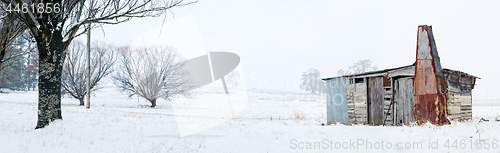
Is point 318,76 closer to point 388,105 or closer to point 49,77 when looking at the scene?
point 388,105

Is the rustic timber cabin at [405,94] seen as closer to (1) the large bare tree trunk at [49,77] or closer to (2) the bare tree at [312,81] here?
(1) the large bare tree trunk at [49,77]

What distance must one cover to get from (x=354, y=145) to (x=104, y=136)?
21.5ft

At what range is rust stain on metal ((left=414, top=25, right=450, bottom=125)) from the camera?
10383 millimetres

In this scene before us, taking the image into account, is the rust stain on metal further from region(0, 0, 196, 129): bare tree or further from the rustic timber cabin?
region(0, 0, 196, 129): bare tree

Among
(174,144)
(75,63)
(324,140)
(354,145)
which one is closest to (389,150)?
(354,145)

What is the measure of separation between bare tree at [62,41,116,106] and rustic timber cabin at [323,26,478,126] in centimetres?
2097

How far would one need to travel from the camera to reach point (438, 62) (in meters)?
10.9

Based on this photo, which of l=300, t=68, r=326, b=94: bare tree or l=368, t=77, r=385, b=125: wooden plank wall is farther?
l=300, t=68, r=326, b=94: bare tree

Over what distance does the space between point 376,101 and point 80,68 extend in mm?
25011

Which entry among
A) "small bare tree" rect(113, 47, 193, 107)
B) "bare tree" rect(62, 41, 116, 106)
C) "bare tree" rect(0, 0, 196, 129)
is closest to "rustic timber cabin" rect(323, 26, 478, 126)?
"bare tree" rect(0, 0, 196, 129)

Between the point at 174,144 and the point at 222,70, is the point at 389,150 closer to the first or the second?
the point at 174,144

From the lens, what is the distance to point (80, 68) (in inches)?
1070

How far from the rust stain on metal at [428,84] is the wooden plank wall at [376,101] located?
370 cm

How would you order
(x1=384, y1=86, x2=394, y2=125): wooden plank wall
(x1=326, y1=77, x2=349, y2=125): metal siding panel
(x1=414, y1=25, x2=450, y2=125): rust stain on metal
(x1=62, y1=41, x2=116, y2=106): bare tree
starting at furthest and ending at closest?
(x1=62, y1=41, x2=116, y2=106): bare tree → (x1=326, y1=77, x2=349, y2=125): metal siding panel → (x1=384, y1=86, x2=394, y2=125): wooden plank wall → (x1=414, y1=25, x2=450, y2=125): rust stain on metal
